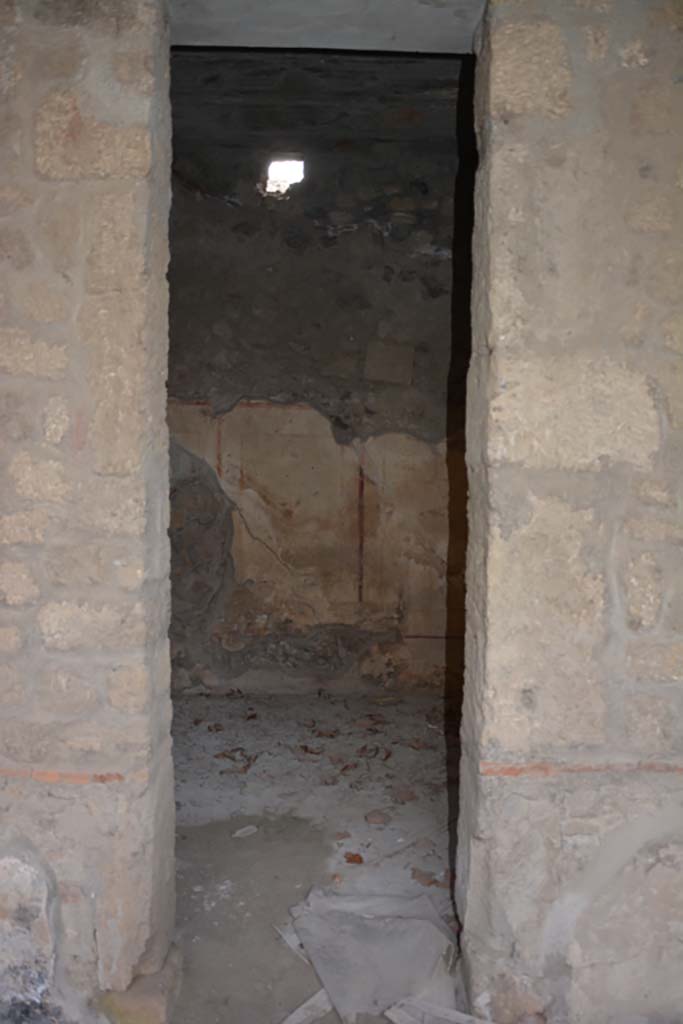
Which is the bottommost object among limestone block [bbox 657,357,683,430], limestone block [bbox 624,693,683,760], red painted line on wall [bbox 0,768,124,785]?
red painted line on wall [bbox 0,768,124,785]

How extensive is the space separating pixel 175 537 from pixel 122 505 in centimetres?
278

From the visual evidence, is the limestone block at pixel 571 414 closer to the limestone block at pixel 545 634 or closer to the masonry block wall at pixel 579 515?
the masonry block wall at pixel 579 515

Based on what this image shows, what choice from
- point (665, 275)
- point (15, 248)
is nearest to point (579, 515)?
point (665, 275)

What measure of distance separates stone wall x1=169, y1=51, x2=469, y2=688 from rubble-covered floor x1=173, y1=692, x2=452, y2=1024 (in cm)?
38

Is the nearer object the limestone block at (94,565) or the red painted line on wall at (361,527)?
the limestone block at (94,565)

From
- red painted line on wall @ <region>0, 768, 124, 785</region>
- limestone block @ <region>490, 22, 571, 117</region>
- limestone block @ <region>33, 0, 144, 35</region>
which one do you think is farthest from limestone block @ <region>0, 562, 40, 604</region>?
limestone block @ <region>490, 22, 571, 117</region>

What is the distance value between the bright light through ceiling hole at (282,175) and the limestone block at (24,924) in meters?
3.73

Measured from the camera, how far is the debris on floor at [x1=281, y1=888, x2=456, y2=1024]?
2.37 m

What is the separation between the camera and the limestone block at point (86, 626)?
86.5 inches

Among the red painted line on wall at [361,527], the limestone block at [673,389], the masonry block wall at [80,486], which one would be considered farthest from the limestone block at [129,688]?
the red painted line on wall at [361,527]

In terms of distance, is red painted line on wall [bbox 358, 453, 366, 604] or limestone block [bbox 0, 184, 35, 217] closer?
limestone block [bbox 0, 184, 35, 217]

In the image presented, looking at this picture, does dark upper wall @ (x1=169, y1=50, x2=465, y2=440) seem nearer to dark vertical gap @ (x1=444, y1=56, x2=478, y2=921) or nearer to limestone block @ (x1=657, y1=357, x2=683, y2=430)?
dark vertical gap @ (x1=444, y1=56, x2=478, y2=921)

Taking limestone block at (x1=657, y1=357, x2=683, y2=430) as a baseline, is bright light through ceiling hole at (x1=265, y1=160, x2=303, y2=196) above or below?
above

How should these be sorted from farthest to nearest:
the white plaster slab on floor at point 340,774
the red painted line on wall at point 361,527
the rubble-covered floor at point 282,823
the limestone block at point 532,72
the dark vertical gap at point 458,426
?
1. the red painted line on wall at point 361,527
2. the dark vertical gap at point 458,426
3. the white plaster slab on floor at point 340,774
4. the rubble-covered floor at point 282,823
5. the limestone block at point 532,72
